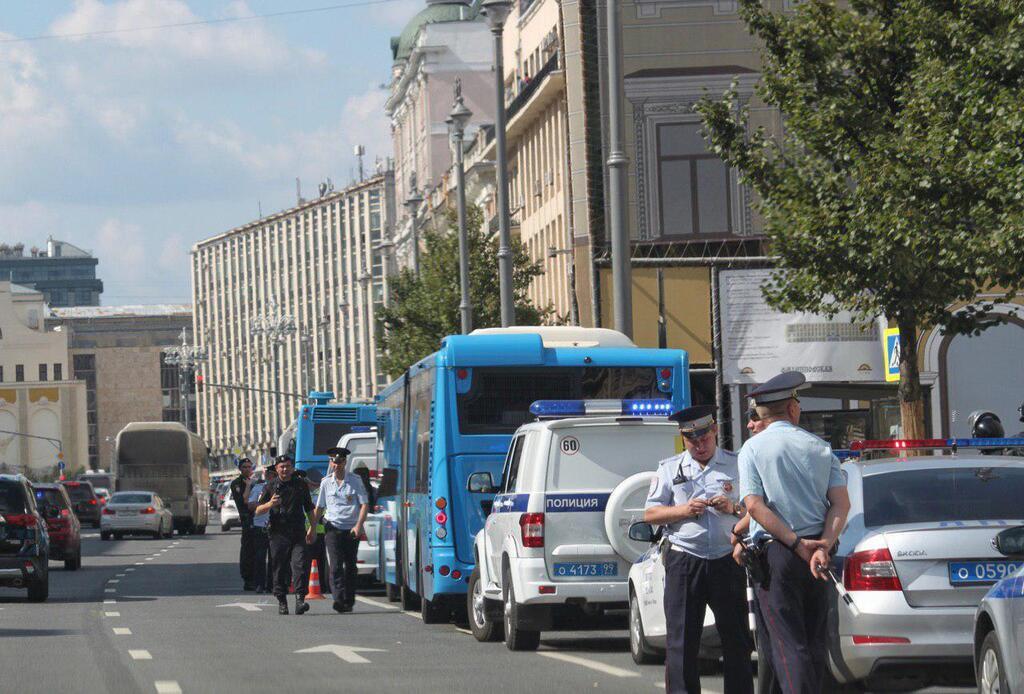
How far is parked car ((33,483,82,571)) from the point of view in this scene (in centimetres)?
4053

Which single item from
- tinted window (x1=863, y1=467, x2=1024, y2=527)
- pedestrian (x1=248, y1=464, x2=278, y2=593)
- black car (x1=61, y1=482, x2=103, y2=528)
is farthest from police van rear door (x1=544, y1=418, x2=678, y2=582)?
black car (x1=61, y1=482, x2=103, y2=528)

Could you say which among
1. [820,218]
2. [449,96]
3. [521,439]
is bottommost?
[521,439]

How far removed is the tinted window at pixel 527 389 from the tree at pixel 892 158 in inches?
147

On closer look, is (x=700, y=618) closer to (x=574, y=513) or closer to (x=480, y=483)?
(x=574, y=513)

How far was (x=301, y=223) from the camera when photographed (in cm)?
18525

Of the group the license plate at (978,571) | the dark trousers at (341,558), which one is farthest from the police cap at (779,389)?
the dark trousers at (341,558)

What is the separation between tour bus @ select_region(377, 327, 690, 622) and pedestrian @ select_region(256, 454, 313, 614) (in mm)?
1719

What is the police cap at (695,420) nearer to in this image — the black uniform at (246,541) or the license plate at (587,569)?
the license plate at (587,569)

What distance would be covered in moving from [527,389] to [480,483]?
5.99 feet

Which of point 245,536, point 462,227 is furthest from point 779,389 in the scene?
point 462,227

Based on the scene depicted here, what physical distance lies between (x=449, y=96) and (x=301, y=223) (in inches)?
2965

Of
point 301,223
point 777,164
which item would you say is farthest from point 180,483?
point 301,223

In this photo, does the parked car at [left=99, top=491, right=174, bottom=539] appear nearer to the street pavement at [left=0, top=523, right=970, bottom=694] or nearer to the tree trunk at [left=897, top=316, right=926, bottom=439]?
the street pavement at [left=0, top=523, right=970, bottom=694]

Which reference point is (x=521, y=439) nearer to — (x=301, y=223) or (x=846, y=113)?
(x=846, y=113)
